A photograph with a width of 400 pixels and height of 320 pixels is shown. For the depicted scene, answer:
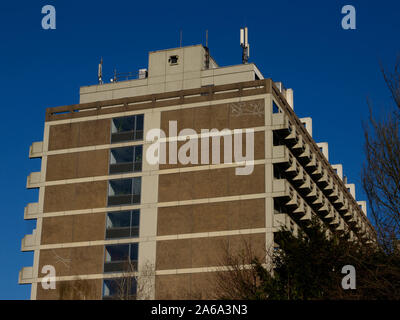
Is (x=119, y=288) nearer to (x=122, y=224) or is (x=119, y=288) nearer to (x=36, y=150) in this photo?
(x=122, y=224)

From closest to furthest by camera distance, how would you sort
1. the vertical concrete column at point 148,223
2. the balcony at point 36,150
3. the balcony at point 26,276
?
the vertical concrete column at point 148,223
the balcony at point 26,276
the balcony at point 36,150

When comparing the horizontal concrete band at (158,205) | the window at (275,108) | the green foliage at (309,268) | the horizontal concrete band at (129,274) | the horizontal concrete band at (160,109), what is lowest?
the green foliage at (309,268)

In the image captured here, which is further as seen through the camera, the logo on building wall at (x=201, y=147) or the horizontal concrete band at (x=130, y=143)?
the horizontal concrete band at (x=130, y=143)

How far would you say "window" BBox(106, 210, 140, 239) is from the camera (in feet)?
177

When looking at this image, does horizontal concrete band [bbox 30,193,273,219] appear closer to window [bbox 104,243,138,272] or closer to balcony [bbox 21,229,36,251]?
balcony [bbox 21,229,36,251]

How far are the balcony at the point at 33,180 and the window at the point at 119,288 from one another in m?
10.8

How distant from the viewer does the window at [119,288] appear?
165 feet

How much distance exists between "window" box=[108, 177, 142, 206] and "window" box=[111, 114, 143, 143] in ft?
11.9

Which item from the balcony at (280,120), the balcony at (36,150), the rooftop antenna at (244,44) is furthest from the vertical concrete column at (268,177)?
the balcony at (36,150)

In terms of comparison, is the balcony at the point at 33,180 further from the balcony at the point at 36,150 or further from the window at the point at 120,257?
the window at the point at 120,257

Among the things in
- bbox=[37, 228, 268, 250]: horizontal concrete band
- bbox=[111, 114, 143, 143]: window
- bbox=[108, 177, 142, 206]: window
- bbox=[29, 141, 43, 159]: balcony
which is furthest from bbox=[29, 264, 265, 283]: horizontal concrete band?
bbox=[111, 114, 143, 143]: window

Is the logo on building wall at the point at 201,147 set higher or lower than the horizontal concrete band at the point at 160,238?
higher
